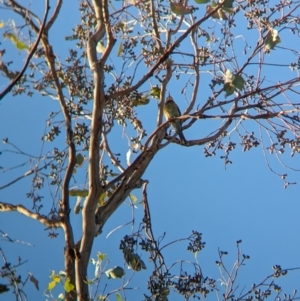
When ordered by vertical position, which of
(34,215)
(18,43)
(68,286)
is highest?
(18,43)

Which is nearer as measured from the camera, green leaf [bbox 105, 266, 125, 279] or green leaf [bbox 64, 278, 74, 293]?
green leaf [bbox 64, 278, 74, 293]

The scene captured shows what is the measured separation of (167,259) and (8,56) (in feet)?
4.14

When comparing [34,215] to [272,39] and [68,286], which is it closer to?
[68,286]

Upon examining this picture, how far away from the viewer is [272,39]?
4.74ft

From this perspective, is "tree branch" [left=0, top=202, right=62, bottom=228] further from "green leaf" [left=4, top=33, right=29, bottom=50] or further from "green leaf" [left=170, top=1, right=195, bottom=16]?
"green leaf" [left=170, top=1, right=195, bottom=16]

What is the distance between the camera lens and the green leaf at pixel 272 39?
56.2 inches

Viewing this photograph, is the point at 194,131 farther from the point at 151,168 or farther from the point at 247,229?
the point at 247,229

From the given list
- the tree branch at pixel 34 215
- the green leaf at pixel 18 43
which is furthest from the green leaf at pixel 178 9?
the tree branch at pixel 34 215

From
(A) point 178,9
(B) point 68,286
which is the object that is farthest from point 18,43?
(B) point 68,286

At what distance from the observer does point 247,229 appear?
3.52m

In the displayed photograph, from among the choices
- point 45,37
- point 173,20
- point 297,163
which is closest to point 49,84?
point 45,37

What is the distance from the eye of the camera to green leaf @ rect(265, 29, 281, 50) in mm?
1428

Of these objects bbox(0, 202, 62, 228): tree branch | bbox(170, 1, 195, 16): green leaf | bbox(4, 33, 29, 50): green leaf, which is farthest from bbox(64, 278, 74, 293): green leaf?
bbox(170, 1, 195, 16): green leaf

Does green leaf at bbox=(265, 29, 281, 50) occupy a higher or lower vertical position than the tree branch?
higher
